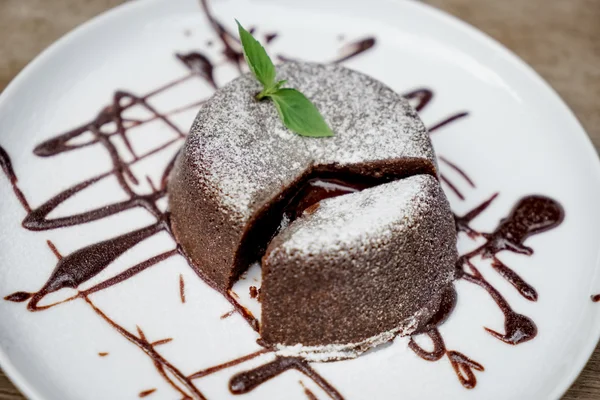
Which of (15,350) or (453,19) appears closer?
(15,350)

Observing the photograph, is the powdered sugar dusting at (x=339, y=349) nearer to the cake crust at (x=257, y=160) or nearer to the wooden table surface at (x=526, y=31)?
the cake crust at (x=257, y=160)

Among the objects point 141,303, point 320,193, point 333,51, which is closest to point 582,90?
point 333,51

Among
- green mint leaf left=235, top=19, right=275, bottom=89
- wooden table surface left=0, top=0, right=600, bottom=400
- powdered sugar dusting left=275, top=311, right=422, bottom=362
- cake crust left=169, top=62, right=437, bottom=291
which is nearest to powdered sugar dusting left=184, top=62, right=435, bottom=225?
cake crust left=169, top=62, right=437, bottom=291

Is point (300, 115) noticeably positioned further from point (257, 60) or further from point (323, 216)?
point (323, 216)

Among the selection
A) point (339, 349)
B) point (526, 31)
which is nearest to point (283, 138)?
point (339, 349)

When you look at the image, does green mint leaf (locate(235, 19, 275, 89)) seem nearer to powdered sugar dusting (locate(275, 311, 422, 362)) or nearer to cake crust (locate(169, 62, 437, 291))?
cake crust (locate(169, 62, 437, 291))

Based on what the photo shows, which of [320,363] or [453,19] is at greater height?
[453,19]

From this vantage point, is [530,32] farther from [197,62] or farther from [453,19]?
[197,62]
